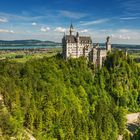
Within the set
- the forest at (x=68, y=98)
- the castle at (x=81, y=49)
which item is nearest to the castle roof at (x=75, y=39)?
the castle at (x=81, y=49)

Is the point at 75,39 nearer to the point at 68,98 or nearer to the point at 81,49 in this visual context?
the point at 81,49

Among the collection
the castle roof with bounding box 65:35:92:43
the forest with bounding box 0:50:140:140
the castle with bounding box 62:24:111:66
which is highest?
the castle roof with bounding box 65:35:92:43

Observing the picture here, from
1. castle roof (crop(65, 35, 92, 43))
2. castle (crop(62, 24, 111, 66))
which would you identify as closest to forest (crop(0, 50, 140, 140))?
castle (crop(62, 24, 111, 66))

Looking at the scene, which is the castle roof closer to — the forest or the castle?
the castle

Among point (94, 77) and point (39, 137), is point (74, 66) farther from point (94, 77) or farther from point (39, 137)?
point (39, 137)

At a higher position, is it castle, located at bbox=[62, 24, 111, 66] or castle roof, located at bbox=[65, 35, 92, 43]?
castle roof, located at bbox=[65, 35, 92, 43]

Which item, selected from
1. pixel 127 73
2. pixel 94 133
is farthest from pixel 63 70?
pixel 94 133
